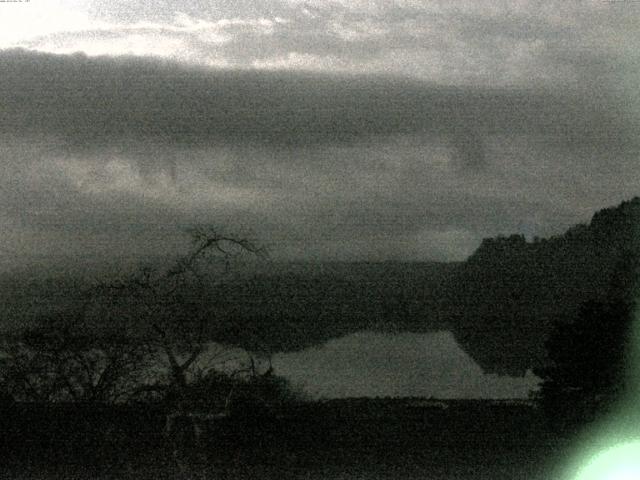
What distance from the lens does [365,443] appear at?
670 centimetres

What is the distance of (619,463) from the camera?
5.70 meters

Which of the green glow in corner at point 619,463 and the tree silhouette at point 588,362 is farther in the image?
the tree silhouette at point 588,362

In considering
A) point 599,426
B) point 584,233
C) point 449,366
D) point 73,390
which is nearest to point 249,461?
point 73,390

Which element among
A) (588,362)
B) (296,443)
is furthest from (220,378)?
(588,362)

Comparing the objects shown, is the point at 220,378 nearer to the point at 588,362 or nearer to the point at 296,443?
the point at 296,443

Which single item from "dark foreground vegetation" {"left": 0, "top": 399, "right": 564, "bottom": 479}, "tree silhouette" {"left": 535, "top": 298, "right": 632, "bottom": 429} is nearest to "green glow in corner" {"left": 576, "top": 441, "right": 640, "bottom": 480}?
"tree silhouette" {"left": 535, "top": 298, "right": 632, "bottom": 429}

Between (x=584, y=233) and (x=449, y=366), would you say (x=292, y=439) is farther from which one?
(x=584, y=233)

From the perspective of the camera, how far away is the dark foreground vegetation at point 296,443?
6.50 metres

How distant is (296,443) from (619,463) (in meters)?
2.54

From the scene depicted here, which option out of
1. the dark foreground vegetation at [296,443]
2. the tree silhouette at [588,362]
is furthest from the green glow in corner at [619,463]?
the dark foreground vegetation at [296,443]

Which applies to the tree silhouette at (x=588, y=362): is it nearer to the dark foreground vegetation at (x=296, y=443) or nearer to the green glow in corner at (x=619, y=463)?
the green glow in corner at (x=619, y=463)

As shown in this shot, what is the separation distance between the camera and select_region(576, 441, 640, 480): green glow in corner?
223 inches

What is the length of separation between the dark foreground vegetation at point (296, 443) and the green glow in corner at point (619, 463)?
58cm

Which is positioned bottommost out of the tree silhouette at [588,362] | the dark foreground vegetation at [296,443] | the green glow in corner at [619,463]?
the green glow in corner at [619,463]
